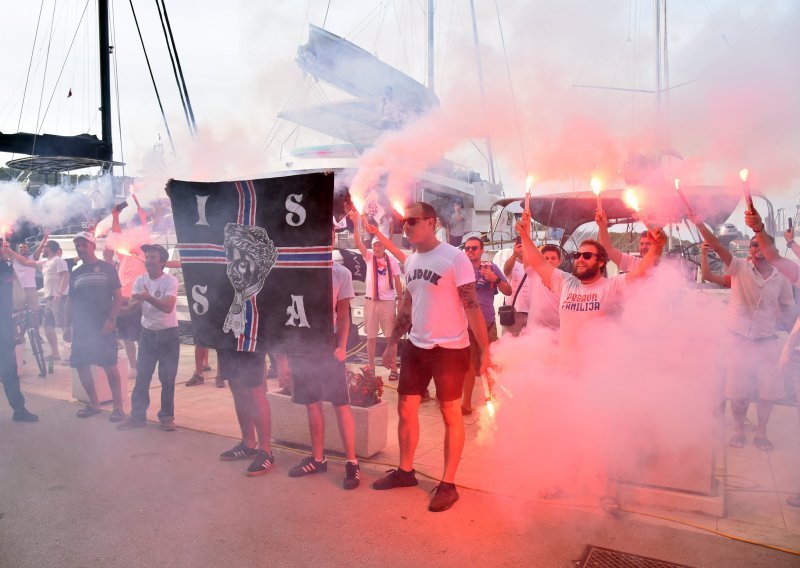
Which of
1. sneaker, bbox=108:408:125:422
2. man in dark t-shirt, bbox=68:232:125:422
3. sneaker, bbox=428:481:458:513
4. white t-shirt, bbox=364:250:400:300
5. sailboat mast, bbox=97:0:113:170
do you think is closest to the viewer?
sneaker, bbox=428:481:458:513

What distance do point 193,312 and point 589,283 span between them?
9.57ft

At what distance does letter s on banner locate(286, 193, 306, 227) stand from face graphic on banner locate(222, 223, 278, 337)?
228 millimetres

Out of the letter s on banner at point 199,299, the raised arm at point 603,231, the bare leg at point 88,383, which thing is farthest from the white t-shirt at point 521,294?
the bare leg at point 88,383

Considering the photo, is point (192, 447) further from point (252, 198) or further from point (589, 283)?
point (589, 283)

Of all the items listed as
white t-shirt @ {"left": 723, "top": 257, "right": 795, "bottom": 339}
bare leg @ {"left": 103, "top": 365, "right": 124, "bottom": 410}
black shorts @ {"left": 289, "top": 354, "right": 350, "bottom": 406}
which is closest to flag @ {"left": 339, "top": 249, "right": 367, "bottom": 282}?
bare leg @ {"left": 103, "top": 365, "right": 124, "bottom": 410}

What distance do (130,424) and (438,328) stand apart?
3.41 metres

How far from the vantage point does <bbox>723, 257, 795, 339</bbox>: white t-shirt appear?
516 centimetres

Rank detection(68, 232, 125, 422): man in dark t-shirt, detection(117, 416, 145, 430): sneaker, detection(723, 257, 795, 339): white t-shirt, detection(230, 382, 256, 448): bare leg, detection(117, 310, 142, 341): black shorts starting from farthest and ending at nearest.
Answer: detection(117, 310, 142, 341): black shorts
detection(68, 232, 125, 422): man in dark t-shirt
detection(117, 416, 145, 430): sneaker
detection(723, 257, 795, 339): white t-shirt
detection(230, 382, 256, 448): bare leg

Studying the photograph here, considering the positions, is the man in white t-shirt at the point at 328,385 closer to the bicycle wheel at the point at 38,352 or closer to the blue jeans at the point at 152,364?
the blue jeans at the point at 152,364

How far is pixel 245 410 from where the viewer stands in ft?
16.2

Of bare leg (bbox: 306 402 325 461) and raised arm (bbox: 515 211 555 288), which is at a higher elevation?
raised arm (bbox: 515 211 555 288)

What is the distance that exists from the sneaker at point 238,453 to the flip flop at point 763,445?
4.07m

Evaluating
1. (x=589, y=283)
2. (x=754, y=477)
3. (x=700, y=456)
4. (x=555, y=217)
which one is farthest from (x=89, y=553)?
(x=555, y=217)

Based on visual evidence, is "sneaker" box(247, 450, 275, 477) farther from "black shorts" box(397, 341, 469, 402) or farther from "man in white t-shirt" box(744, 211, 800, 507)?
"man in white t-shirt" box(744, 211, 800, 507)
